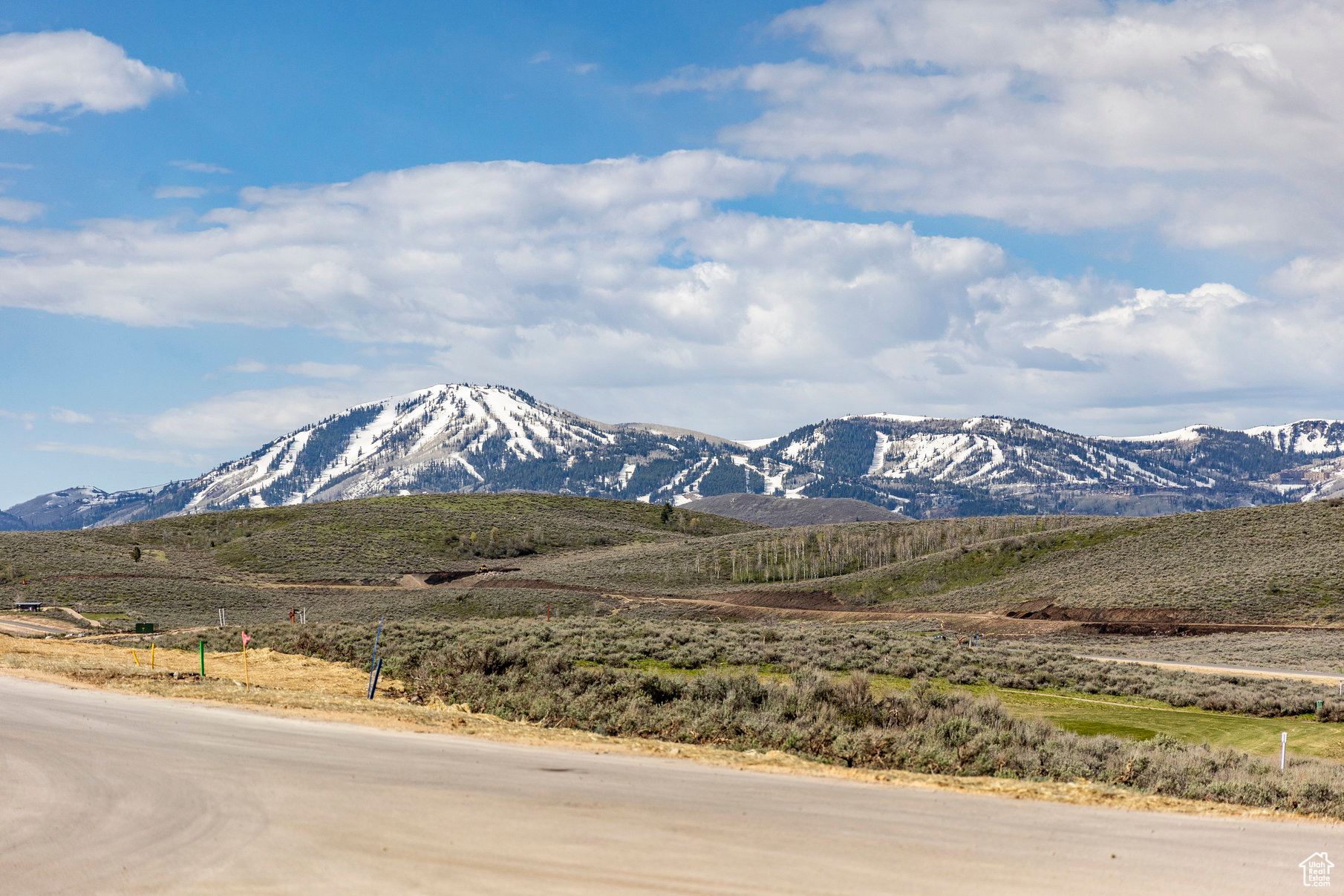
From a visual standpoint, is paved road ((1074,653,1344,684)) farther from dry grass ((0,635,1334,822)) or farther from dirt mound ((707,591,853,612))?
dirt mound ((707,591,853,612))

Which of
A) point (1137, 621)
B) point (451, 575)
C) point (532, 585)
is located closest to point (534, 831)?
point (1137, 621)

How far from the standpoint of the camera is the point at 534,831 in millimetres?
9383

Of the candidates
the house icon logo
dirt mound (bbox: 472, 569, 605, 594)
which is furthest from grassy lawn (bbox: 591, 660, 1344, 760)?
dirt mound (bbox: 472, 569, 605, 594)

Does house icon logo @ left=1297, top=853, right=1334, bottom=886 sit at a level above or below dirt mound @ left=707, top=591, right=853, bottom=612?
above

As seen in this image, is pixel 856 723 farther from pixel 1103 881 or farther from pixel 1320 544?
pixel 1320 544

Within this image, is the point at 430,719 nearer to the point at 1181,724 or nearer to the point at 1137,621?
the point at 1181,724

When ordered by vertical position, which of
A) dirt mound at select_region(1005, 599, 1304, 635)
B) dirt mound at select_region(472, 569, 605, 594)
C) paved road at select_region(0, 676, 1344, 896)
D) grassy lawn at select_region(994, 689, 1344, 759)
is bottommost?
dirt mound at select_region(472, 569, 605, 594)

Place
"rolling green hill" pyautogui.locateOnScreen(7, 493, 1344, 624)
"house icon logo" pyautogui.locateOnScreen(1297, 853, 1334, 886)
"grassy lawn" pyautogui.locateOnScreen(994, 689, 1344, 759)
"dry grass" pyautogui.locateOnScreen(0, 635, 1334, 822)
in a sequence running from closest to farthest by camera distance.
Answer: "house icon logo" pyautogui.locateOnScreen(1297, 853, 1334, 886) → "dry grass" pyautogui.locateOnScreen(0, 635, 1334, 822) → "grassy lawn" pyautogui.locateOnScreen(994, 689, 1344, 759) → "rolling green hill" pyautogui.locateOnScreen(7, 493, 1344, 624)

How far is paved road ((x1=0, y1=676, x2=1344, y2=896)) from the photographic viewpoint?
27.0 feet

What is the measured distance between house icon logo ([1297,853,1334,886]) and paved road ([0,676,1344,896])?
7.0 inches

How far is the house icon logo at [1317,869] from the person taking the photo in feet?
30.4

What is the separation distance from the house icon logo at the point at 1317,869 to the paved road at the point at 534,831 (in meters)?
Answer: 0.18

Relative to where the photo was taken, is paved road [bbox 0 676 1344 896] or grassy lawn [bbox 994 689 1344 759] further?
grassy lawn [bbox 994 689 1344 759]

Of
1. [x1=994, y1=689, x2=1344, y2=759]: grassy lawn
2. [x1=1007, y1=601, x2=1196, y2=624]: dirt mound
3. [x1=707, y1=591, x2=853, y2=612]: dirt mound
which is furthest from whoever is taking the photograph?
[x1=707, y1=591, x2=853, y2=612]: dirt mound
